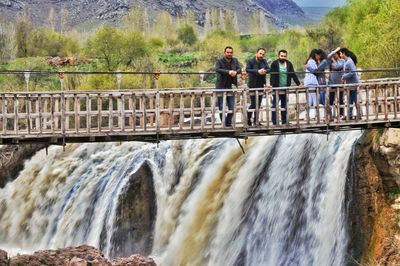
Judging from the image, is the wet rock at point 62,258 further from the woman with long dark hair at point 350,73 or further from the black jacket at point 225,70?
the woman with long dark hair at point 350,73

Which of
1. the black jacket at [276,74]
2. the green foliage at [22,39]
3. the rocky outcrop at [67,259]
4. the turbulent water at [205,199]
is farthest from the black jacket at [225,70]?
the green foliage at [22,39]

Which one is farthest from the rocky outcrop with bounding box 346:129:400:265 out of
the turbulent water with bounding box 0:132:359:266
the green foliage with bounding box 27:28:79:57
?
the green foliage with bounding box 27:28:79:57

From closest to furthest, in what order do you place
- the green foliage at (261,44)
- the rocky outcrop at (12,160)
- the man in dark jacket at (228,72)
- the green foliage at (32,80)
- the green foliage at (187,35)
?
the man in dark jacket at (228,72) < the rocky outcrop at (12,160) < the green foliage at (32,80) < the green foliage at (261,44) < the green foliage at (187,35)

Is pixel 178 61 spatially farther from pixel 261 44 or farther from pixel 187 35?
pixel 187 35

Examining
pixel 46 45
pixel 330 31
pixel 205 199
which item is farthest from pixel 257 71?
pixel 46 45

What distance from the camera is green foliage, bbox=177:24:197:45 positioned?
12012 cm

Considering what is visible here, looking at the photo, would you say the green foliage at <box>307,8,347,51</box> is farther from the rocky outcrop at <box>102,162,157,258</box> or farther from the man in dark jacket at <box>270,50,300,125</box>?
the man in dark jacket at <box>270,50,300,125</box>

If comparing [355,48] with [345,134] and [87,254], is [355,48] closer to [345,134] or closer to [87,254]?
[345,134]

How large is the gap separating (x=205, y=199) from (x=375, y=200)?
6795 millimetres

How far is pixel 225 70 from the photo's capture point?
21.6 meters

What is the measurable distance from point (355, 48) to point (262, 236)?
84.5 ft

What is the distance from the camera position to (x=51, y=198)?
35938mm

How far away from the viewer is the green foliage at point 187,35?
4729 inches

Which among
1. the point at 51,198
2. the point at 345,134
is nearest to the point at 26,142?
the point at 345,134
